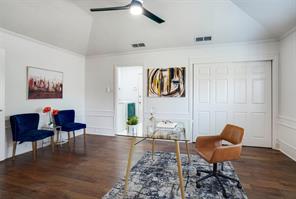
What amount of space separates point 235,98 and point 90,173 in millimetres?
3815

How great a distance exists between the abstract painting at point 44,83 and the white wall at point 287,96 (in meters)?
5.60

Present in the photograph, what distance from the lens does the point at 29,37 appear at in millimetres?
3867

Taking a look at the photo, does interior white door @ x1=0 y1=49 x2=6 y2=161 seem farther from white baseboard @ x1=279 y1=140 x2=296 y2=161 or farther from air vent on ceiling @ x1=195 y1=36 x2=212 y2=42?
white baseboard @ x1=279 y1=140 x2=296 y2=161

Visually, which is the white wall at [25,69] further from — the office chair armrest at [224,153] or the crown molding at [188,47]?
the office chair armrest at [224,153]

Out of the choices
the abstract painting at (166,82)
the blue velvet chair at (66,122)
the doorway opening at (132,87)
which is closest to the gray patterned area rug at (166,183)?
the blue velvet chair at (66,122)

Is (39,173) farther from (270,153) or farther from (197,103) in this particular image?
(270,153)

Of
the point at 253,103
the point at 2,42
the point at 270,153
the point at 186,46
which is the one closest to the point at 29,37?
the point at 2,42

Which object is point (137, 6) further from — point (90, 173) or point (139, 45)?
point (90, 173)

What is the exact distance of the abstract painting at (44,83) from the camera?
3.97m

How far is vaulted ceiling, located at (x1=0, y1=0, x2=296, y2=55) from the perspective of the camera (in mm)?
3164

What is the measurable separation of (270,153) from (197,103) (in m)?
1.98

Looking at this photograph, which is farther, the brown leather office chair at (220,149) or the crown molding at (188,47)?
the crown molding at (188,47)

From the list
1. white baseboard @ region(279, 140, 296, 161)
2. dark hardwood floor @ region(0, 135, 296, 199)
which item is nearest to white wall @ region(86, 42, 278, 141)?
dark hardwood floor @ region(0, 135, 296, 199)

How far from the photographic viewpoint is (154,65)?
5008 mm
